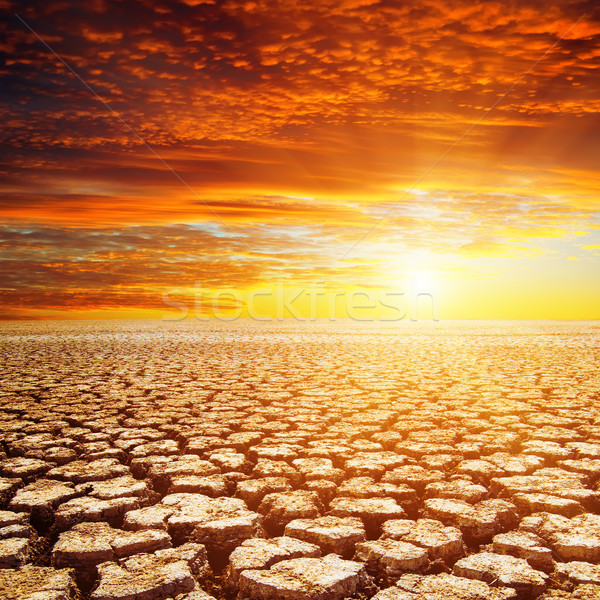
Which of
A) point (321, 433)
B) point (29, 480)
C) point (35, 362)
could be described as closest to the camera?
point (29, 480)

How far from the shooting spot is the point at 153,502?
277cm

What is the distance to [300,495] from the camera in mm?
2814

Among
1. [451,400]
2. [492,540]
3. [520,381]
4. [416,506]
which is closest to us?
[492,540]

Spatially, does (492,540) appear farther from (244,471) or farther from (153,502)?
(153,502)

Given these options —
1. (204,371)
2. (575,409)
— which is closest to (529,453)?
(575,409)

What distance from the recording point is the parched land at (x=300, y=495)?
2047 mm

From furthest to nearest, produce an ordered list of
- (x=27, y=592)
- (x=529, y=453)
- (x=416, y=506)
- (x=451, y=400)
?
(x=451, y=400) → (x=529, y=453) → (x=416, y=506) → (x=27, y=592)

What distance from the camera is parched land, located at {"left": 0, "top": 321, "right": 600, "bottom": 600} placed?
2.05 meters

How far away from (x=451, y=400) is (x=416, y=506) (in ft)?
9.45

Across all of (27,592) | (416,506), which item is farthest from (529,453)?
(27,592)

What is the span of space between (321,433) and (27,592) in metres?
2.44

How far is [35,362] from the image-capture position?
9.34 m

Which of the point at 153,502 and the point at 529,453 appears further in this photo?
the point at 529,453

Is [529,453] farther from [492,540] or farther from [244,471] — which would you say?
[244,471]
